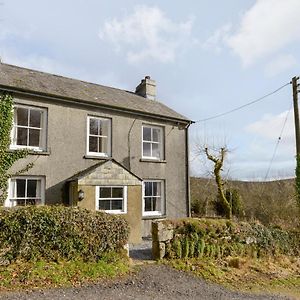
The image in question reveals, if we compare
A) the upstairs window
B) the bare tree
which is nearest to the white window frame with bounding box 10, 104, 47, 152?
the upstairs window

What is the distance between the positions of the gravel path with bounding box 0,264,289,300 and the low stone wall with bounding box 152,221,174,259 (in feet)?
2.60

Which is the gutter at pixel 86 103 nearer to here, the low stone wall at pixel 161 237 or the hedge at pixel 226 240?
the low stone wall at pixel 161 237

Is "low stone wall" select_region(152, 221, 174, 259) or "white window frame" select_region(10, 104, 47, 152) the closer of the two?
"low stone wall" select_region(152, 221, 174, 259)

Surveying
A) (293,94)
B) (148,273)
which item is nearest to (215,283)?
(148,273)

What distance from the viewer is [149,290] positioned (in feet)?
27.0

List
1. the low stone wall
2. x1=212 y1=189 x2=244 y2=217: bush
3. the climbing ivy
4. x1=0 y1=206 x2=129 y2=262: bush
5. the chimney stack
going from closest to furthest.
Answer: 1. x1=0 y1=206 x2=129 y2=262: bush
2. the low stone wall
3. the climbing ivy
4. the chimney stack
5. x1=212 y1=189 x2=244 y2=217: bush

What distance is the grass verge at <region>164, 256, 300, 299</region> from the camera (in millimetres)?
9453

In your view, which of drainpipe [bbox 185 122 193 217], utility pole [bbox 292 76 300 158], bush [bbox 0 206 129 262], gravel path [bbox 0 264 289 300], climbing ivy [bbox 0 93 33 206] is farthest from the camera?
drainpipe [bbox 185 122 193 217]

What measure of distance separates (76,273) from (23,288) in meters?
1.44

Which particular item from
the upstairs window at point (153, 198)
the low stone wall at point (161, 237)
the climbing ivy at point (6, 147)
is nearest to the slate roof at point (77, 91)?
the climbing ivy at point (6, 147)

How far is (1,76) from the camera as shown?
1408cm

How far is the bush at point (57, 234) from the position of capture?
8.48m

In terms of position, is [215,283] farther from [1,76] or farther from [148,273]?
[1,76]

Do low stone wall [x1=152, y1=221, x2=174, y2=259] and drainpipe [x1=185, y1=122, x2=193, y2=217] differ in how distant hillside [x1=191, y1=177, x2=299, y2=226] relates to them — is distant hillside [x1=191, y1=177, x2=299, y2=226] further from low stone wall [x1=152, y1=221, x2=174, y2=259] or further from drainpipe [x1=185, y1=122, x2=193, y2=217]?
low stone wall [x1=152, y1=221, x2=174, y2=259]
